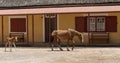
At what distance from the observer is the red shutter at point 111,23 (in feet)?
94.6

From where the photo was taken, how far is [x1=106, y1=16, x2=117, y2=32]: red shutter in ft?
94.6

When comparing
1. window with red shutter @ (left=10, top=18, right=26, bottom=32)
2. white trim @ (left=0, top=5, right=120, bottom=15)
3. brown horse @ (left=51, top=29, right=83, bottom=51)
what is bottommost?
brown horse @ (left=51, top=29, right=83, bottom=51)

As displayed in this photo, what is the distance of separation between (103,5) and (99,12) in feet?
7.74

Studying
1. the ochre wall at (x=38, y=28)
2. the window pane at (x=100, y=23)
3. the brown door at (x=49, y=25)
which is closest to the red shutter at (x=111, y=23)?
the window pane at (x=100, y=23)

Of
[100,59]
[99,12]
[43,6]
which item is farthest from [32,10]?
[100,59]

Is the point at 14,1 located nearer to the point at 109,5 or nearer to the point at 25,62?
the point at 109,5

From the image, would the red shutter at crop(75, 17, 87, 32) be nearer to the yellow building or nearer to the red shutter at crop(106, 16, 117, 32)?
the yellow building

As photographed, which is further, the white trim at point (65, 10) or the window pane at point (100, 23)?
the window pane at point (100, 23)

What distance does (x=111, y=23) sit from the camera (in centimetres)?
2889

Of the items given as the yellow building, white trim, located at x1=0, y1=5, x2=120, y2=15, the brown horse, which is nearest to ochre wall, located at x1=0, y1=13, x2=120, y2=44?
the yellow building

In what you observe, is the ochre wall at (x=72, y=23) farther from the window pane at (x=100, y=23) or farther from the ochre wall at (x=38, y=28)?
the ochre wall at (x=38, y=28)

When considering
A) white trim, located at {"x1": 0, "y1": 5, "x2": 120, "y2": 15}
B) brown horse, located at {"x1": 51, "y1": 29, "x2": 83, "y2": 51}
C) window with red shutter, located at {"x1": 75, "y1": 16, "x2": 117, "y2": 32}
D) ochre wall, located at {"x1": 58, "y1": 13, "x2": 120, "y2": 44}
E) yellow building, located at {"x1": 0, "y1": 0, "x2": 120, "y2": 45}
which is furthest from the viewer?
window with red shutter, located at {"x1": 75, "y1": 16, "x2": 117, "y2": 32}

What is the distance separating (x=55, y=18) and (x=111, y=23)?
4501 millimetres

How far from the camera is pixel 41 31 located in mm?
31297
